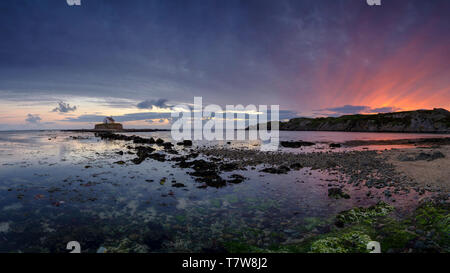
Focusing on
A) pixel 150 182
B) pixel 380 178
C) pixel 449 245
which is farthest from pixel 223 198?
pixel 380 178

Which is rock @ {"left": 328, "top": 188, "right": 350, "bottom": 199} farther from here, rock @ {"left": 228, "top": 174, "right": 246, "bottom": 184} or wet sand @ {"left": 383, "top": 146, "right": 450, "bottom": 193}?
rock @ {"left": 228, "top": 174, "right": 246, "bottom": 184}

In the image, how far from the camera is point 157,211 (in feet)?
32.2

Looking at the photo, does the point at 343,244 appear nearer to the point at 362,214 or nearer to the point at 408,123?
the point at 362,214

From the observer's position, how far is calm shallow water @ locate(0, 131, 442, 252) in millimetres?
7234

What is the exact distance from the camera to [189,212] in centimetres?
973

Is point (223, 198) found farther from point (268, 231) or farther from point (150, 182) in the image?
point (150, 182)

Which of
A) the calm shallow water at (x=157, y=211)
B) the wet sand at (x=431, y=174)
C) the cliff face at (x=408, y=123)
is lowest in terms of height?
the calm shallow water at (x=157, y=211)

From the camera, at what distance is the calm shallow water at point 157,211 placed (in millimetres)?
7234

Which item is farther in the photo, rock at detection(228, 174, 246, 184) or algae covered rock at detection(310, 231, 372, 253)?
rock at detection(228, 174, 246, 184)

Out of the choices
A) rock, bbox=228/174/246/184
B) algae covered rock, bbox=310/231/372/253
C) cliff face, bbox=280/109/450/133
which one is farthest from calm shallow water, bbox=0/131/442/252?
cliff face, bbox=280/109/450/133

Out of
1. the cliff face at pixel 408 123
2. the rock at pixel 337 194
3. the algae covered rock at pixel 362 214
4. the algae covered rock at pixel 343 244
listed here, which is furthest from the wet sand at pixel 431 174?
the cliff face at pixel 408 123

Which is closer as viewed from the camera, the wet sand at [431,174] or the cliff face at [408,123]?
the wet sand at [431,174]

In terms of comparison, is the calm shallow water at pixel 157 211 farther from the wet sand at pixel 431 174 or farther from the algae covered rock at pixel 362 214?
the wet sand at pixel 431 174
